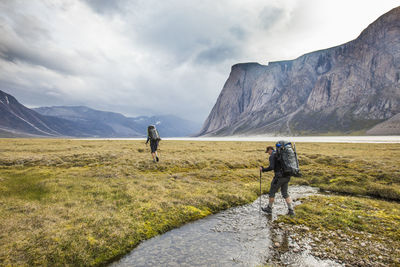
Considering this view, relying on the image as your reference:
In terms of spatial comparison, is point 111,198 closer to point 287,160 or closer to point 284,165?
point 284,165

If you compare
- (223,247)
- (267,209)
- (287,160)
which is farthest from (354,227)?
(223,247)

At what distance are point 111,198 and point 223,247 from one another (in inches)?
317

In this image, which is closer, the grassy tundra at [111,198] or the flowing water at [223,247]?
the flowing water at [223,247]

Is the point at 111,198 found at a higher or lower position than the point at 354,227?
higher

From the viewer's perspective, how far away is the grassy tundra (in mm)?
8125

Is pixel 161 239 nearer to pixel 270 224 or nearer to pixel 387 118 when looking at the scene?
pixel 270 224

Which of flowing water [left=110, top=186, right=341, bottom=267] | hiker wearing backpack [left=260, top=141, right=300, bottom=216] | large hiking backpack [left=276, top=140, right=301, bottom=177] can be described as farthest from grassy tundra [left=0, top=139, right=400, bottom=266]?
large hiking backpack [left=276, top=140, right=301, bottom=177]

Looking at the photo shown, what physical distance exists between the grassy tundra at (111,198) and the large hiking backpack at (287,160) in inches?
105

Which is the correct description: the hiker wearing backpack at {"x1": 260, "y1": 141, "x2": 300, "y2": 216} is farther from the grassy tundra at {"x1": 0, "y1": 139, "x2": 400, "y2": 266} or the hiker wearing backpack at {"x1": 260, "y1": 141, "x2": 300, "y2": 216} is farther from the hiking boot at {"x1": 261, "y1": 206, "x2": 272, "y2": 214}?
the grassy tundra at {"x1": 0, "y1": 139, "x2": 400, "y2": 266}

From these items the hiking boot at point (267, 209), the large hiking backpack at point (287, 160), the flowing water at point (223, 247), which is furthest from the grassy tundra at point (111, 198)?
the large hiking backpack at point (287, 160)

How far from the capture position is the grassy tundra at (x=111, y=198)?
8.12 meters

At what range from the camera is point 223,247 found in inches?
343

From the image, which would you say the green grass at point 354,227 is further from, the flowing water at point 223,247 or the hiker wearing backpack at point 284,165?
the hiker wearing backpack at point 284,165

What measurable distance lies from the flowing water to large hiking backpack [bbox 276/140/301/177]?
2922 mm
